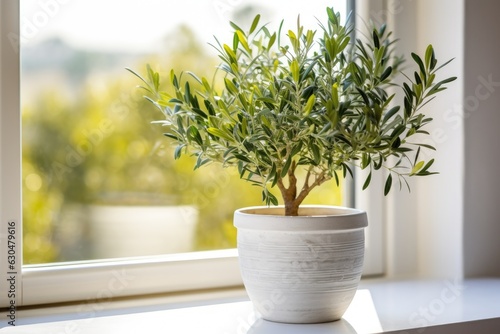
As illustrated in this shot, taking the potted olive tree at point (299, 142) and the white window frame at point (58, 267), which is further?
the white window frame at point (58, 267)

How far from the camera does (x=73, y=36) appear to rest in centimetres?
117

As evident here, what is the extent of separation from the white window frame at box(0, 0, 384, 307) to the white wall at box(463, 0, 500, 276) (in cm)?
51

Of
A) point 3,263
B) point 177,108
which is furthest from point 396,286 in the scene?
point 3,263

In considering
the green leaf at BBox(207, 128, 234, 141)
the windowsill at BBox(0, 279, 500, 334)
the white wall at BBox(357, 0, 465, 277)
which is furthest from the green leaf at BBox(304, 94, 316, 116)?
the white wall at BBox(357, 0, 465, 277)

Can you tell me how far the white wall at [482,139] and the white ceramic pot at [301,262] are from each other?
45 centimetres

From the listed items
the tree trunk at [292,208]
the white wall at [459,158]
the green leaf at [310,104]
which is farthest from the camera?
the white wall at [459,158]

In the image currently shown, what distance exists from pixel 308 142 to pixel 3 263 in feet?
1.78

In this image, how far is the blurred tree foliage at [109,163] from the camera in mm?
1147

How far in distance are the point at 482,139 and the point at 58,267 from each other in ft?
2.92

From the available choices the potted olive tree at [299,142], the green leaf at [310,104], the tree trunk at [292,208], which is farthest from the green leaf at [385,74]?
the tree trunk at [292,208]

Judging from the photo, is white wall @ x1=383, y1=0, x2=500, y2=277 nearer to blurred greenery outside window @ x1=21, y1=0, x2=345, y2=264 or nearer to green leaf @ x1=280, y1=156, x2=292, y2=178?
blurred greenery outside window @ x1=21, y1=0, x2=345, y2=264

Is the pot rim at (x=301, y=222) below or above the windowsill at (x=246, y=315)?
above

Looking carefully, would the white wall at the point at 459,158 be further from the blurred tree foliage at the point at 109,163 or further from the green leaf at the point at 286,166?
the green leaf at the point at 286,166

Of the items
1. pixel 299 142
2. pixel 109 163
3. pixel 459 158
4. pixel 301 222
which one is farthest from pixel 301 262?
pixel 459 158
